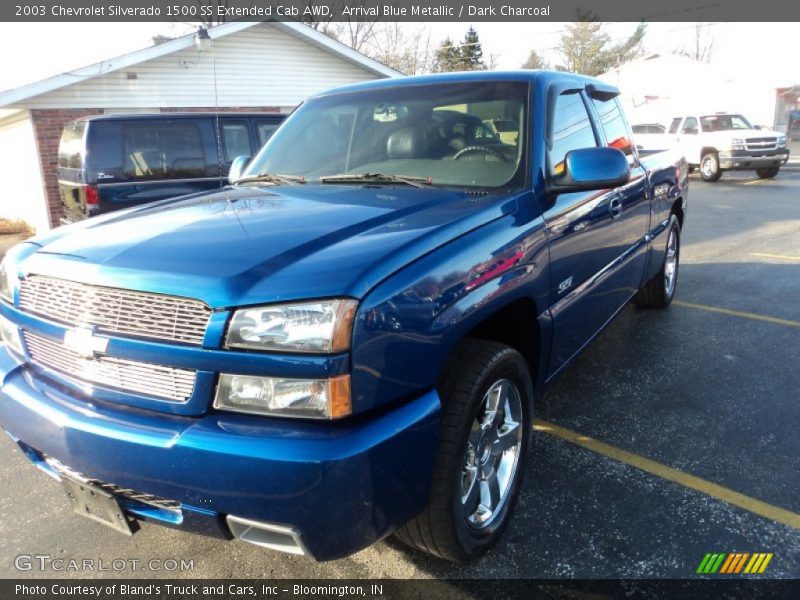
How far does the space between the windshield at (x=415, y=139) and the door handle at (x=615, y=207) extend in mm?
877

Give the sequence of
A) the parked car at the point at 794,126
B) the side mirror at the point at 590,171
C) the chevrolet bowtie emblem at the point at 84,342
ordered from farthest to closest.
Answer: the parked car at the point at 794,126
the side mirror at the point at 590,171
the chevrolet bowtie emblem at the point at 84,342

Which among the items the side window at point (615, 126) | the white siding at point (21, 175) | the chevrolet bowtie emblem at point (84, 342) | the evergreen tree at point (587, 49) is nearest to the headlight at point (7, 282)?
the chevrolet bowtie emblem at point (84, 342)

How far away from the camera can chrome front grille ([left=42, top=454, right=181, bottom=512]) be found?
6.39 feet

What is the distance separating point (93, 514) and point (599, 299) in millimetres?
2697

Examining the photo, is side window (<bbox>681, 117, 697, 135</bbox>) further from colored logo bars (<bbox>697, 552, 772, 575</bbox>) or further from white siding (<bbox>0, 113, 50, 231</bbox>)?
colored logo bars (<bbox>697, 552, 772, 575</bbox>)

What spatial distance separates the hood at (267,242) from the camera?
185cm

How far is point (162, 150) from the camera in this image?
26.7 feet

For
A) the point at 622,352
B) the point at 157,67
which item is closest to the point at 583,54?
the point at 157,67

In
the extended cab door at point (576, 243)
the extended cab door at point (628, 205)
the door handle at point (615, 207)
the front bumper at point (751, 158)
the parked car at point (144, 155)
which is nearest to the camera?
the extended cab door at point (576, 243)

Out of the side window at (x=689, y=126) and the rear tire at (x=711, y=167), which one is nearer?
the rear tire at (x=711, y=167)

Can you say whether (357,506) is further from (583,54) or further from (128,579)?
(583,54)

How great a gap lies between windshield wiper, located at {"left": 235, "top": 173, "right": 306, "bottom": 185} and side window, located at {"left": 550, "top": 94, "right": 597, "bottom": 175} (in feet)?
4.20

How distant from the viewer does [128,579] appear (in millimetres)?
2426

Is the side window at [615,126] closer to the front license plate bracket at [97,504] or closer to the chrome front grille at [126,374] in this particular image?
the chrome front grille at [126,374]
